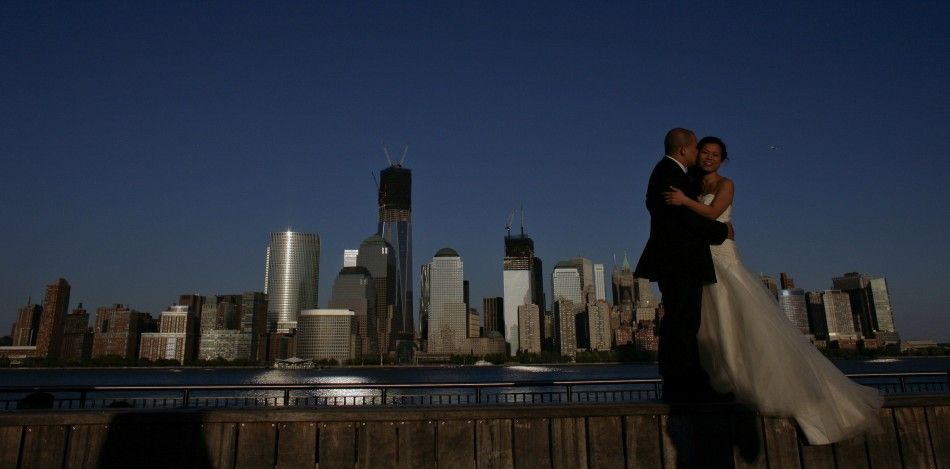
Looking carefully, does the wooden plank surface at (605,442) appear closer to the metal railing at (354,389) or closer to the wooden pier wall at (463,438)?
the wooden pier wall at (463,438)

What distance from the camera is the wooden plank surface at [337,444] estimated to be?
3.69 meters

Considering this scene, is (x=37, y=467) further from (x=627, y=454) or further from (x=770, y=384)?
(x=770, y=384)

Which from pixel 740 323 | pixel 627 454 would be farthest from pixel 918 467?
pixel 627 454

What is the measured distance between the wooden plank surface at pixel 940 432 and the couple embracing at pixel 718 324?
42cm

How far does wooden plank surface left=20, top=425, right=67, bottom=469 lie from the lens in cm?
356

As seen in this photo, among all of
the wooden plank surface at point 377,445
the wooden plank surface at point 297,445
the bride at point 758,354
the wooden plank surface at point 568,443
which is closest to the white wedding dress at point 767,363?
the bride at point 758,354

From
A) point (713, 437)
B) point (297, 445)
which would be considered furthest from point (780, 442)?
point (297, 445)

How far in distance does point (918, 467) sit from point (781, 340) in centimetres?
110

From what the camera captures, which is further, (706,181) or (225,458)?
(706,181)

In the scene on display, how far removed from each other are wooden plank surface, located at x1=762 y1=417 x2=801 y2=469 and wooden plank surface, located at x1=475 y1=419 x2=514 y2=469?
5.49ft

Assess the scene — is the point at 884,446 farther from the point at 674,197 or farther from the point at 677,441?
the point at 674,197

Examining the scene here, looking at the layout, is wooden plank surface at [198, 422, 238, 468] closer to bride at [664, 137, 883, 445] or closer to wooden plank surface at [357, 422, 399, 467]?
wooden plank surface at [357, 422, 399, 467]

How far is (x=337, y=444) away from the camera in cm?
371

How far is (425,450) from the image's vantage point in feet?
12.3
